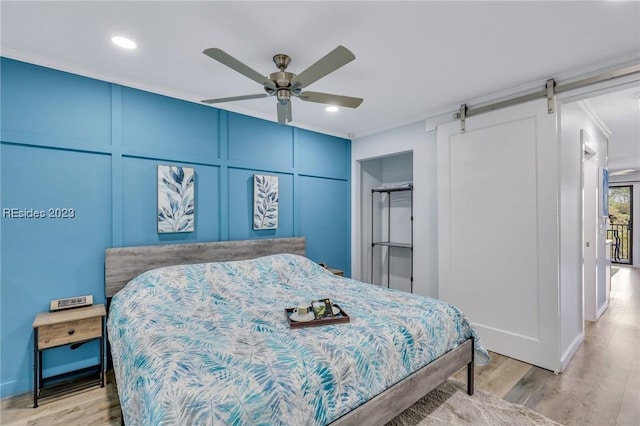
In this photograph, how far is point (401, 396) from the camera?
1795 millimetres

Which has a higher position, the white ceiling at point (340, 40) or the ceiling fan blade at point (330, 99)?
the white ceiling at point (340, 40)

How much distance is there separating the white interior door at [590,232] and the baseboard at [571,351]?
0.89 meters

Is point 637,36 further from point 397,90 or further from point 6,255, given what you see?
point 6,255

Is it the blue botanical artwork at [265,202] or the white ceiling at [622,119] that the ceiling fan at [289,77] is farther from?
the white ceiling at [622,119]

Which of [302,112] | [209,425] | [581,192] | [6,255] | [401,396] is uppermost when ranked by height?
[302,112]

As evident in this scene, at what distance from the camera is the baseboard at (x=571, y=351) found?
8.86 feet

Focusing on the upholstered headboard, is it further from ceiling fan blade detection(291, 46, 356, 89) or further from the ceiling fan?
ceiling fan blade detection(291, 46, 356, 89)

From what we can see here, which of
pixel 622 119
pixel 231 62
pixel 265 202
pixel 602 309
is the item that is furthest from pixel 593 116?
pixel 231 62

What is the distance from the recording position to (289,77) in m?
2.19

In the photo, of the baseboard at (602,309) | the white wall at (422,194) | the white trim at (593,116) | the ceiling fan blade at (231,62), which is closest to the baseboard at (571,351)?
the baseboard at (602,309)

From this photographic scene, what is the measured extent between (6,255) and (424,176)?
414cm

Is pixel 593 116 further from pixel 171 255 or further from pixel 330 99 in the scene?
pixel 171 255

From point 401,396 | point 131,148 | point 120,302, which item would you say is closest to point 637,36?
point 401,396

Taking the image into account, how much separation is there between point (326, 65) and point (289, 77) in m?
0.45
